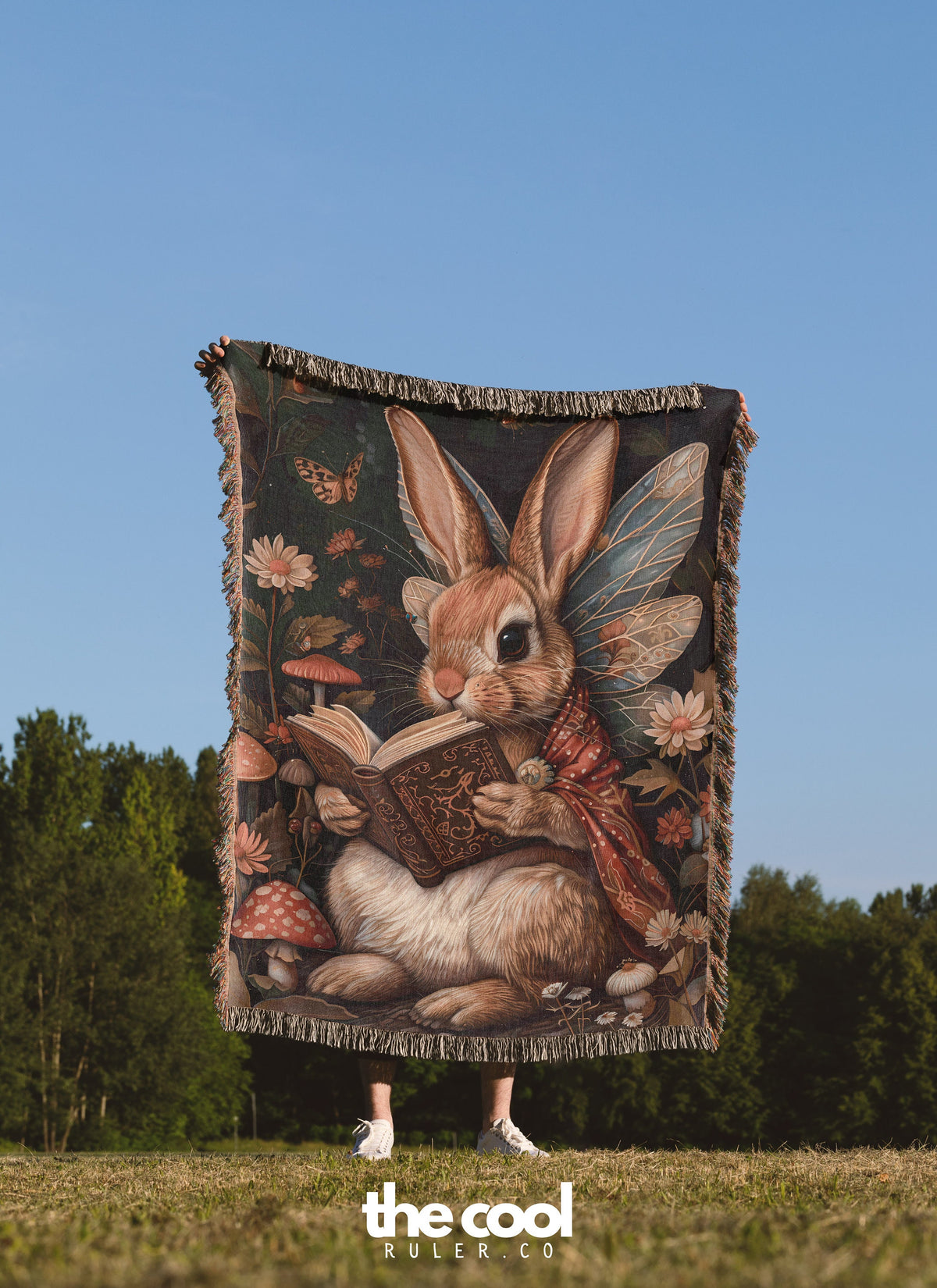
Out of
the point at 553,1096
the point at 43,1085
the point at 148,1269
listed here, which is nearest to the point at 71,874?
the point at 43,1085

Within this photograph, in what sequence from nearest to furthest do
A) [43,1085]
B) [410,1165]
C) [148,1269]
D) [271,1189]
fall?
[148,1269] → [271,1189] → [410,1165] → [43,1085]

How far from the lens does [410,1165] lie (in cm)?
582

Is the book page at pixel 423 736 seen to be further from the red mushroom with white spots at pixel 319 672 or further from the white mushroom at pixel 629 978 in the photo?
the white mushroom at pixel 629 978

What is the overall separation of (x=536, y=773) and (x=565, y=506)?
1.71 m

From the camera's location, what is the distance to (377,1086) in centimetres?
719

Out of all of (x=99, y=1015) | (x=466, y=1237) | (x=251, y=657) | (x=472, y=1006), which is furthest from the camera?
(x=99, y=1015)

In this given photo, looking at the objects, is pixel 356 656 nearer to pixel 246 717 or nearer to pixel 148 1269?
pixel 246 717

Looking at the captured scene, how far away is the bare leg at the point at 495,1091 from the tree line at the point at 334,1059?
25614 millimetres


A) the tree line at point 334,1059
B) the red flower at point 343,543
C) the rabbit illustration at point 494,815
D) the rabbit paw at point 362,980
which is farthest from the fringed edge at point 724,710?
the tree line at point 334,1059

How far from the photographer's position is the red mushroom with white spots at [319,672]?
753 centimetres

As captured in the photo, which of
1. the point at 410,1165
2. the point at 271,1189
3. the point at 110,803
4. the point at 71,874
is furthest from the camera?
the point at 110,803

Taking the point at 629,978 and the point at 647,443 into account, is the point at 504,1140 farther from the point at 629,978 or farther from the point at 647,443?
the point at 647,443

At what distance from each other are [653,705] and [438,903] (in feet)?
Result: 5.95

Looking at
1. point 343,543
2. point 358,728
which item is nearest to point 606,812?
point 358,728
